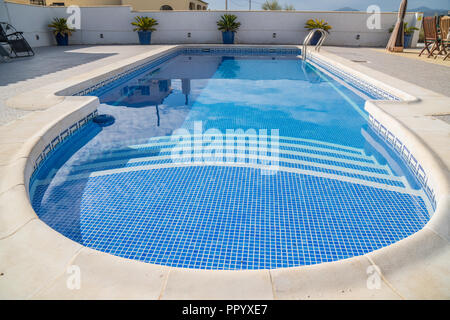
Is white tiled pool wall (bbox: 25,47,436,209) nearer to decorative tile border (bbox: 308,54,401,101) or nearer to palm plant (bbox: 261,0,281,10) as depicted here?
decorative tile border (bbox: 308,54,401,101)

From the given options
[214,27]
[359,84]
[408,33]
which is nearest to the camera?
[359,84]

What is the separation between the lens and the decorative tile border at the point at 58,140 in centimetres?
356

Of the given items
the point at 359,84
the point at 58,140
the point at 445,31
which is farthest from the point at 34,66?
the point at 445,31

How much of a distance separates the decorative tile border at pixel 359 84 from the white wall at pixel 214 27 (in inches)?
214

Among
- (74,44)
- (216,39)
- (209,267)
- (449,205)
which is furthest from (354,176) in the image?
(74,44)

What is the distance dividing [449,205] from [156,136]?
391cm

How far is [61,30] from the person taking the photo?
14641mm

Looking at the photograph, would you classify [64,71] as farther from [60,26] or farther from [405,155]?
[60,26]

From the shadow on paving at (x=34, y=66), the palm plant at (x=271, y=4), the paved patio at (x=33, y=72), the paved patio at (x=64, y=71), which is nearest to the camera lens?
the paved patio at (x=33, y=72)

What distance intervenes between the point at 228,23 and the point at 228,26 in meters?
0.14

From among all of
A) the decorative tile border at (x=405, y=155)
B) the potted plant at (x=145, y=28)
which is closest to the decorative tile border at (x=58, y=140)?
the decorative tile border at (x=405, y=155)

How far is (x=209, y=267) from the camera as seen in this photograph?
2406 mm

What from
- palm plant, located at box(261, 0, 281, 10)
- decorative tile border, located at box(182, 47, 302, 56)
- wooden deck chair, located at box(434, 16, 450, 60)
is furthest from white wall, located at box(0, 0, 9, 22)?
palm plant, located at box(261, 0, 281, 10)

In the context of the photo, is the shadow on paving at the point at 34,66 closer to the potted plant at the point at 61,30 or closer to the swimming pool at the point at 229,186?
the swimming pool at the point at 229,186
